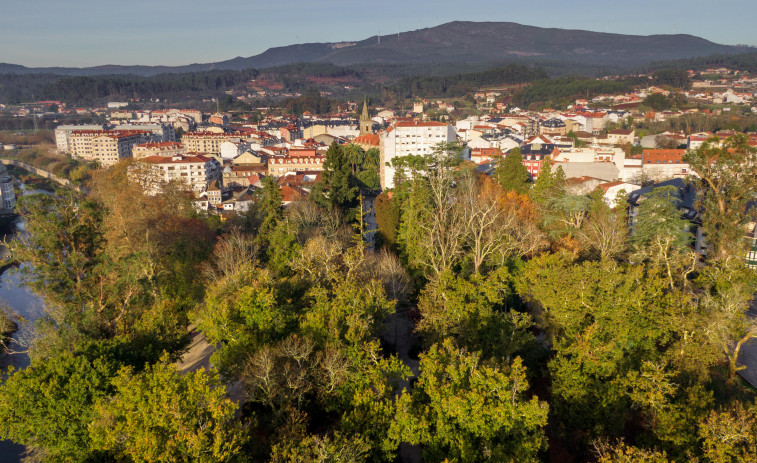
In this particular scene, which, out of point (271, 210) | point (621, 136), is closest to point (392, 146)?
point (271, 210)

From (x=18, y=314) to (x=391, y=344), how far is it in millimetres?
15643

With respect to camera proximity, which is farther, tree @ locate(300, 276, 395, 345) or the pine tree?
the pine tree

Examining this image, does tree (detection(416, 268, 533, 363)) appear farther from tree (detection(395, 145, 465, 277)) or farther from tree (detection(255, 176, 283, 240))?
tree (detection(255, 176, 283, 240))

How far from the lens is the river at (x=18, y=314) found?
14273 millimetres

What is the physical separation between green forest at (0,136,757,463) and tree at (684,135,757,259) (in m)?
0.10

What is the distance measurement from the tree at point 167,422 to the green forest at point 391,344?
4 cm

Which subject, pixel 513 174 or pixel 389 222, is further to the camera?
pixel 513 174

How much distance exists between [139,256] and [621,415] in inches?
566

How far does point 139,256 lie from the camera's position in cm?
1609

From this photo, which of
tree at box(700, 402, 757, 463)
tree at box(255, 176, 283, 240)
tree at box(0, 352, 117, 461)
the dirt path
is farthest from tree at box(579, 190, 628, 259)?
tree at box(0, 352, 117, 461)

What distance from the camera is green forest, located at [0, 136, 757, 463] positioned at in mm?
10016

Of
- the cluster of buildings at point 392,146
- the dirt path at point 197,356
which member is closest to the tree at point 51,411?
the dirt path at point 197,356

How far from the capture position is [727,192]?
1969 cm

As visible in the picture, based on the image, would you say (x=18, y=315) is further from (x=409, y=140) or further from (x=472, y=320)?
(x=409, y=140)
